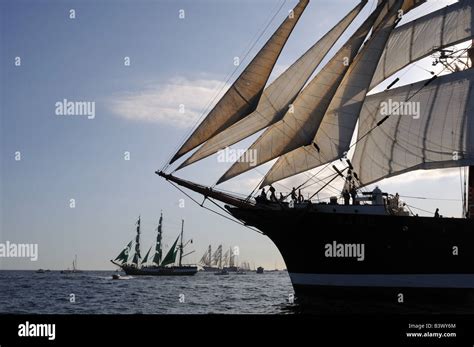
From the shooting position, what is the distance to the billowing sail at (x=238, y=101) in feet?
98.6

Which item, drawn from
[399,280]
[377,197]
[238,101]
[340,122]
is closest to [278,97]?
[238,101]

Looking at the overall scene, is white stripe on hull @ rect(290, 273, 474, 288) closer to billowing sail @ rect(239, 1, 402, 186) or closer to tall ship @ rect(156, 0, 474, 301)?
tall ship @ rect(156, 0, 474, 301)

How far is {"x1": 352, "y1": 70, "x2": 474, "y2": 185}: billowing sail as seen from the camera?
40.2 metres

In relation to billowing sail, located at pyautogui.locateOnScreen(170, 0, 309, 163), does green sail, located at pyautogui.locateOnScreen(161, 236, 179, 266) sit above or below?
below

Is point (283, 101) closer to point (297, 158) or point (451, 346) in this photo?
point (297, 158)

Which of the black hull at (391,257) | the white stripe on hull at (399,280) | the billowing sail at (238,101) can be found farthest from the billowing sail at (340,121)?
the white stripe on hull at (399,280)

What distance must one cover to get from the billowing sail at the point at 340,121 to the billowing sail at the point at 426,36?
5.50m

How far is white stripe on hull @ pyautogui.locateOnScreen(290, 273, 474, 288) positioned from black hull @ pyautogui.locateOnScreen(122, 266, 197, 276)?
8888 centimetres

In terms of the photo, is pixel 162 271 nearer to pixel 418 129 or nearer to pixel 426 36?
pixel 418 129

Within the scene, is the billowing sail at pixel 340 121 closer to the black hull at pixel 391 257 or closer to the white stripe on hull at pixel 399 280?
the black hull at pixel 391 257

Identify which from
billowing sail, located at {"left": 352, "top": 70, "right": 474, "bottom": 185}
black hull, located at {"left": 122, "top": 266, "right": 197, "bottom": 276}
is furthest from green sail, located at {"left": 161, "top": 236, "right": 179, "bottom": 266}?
billowing sail, located at {"left": 352, "top": 70, "right": 474, "bottom": 185}

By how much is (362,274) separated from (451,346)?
22.6 meters

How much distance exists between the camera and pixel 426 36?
43.4 m

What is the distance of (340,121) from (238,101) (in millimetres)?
8648
